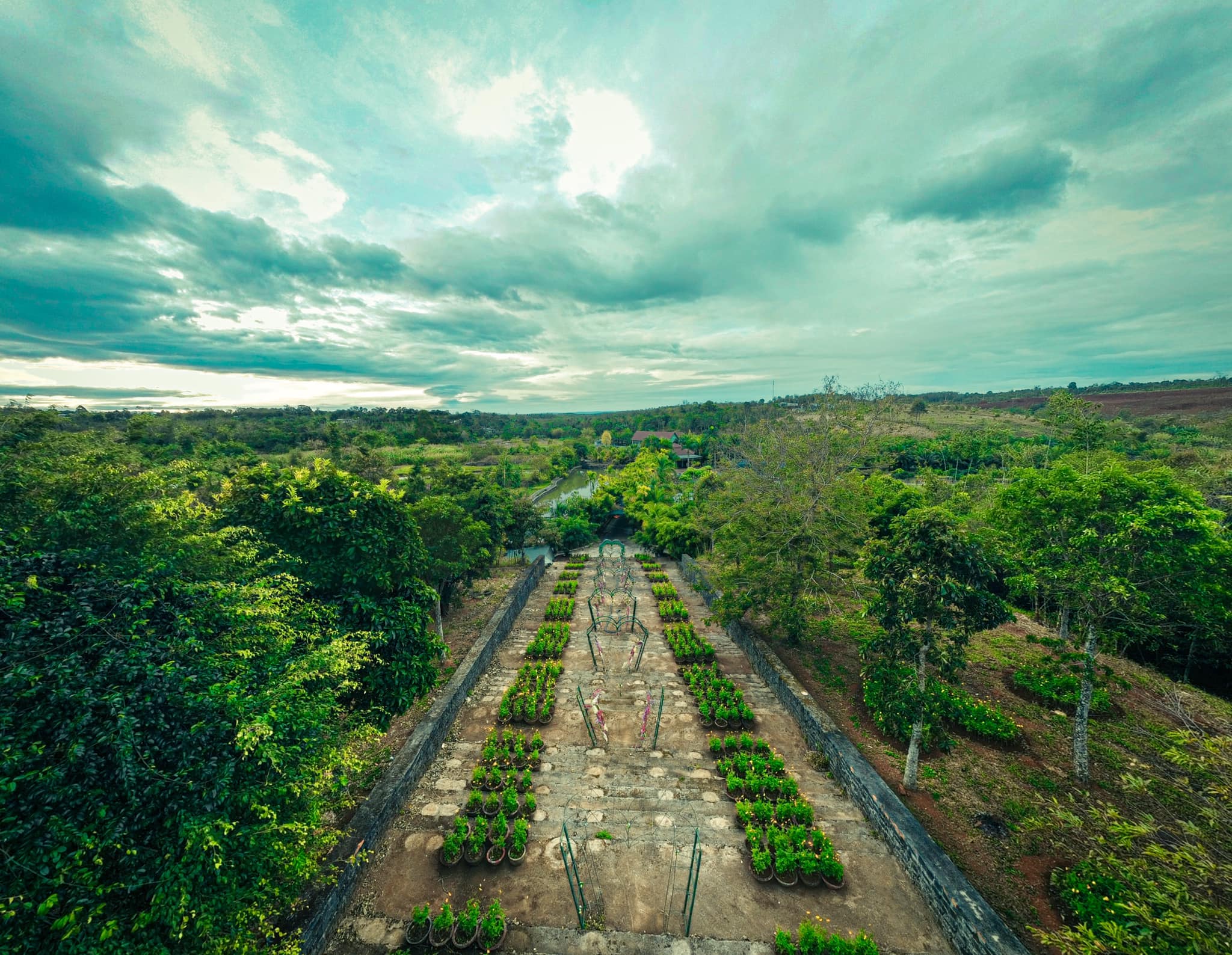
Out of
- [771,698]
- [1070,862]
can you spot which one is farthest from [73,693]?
[1070,862]

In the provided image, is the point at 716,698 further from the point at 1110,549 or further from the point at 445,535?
the point at 445,535

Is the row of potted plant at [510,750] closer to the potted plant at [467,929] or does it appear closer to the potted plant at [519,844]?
the potted plant at [519,844]

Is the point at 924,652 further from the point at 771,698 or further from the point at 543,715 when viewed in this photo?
the point at 543,715

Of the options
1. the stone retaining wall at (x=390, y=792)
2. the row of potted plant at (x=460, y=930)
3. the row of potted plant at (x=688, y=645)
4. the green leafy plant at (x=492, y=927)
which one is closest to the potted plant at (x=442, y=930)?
the row of potted plant at (x=460, y=930)

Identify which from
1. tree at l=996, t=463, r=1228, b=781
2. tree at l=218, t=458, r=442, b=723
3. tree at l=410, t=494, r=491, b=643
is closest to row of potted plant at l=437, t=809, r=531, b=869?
tree at l=218, t=458, r=442, b=723

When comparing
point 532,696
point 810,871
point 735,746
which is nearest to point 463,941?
point 532,696

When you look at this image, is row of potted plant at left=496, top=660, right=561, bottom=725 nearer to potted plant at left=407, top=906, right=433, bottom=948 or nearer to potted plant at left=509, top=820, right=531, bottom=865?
potted plant at left=509, top=820, right=531, bottom=865
